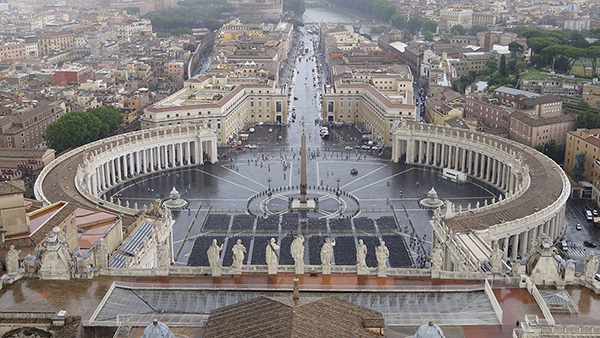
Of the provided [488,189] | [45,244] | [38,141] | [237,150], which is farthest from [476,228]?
[38,141]

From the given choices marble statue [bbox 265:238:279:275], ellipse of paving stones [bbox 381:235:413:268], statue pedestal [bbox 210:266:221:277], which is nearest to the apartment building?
ellipse of paving stones [bbox 381:235:413:268]

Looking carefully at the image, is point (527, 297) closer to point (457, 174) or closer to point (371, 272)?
point (371, 272)

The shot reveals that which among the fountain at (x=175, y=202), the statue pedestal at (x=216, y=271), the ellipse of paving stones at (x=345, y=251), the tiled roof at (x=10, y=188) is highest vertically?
the tiled roof at (x=10, y=188)

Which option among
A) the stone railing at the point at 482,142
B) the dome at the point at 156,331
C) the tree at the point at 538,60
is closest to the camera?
the dome at the point at 156,331

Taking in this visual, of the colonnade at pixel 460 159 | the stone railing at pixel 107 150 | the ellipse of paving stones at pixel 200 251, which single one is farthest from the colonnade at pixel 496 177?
the stone railing at pixel 107 150

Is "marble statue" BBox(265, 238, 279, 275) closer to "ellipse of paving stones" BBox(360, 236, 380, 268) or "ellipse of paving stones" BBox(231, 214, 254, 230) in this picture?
"ellipse of paving stones" BBox(360, 236, 380, 268)

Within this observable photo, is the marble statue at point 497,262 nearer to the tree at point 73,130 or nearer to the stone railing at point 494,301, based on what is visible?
the stone railing at point 494,301

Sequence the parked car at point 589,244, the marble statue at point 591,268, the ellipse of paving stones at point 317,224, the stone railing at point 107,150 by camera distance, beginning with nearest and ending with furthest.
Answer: the marble statue at point 591,268 < the parked car at point 589,244 < the stone railing at point 107,150 < the ellipse of paving stones at point 317,224
